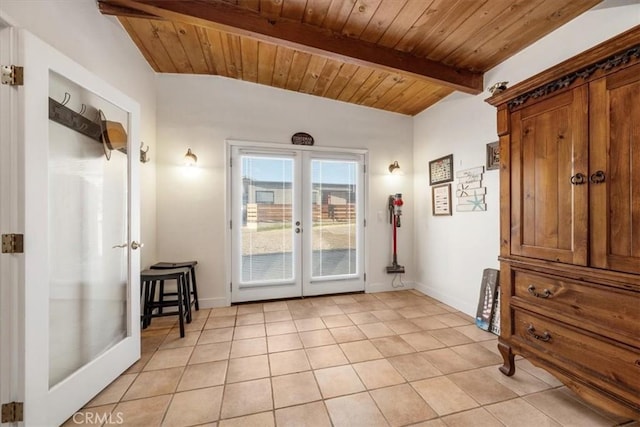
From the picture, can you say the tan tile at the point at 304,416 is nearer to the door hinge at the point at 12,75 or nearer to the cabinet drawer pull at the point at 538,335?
the cabinet drawer pull at the point at 538,335

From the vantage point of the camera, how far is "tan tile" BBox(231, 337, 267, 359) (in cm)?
213

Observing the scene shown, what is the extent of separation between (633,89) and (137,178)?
307 centimetres

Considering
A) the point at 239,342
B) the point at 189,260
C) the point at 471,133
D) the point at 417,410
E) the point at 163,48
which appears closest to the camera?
the point at 417,410

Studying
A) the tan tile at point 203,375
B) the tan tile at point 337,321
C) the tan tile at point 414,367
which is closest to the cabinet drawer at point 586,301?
the tan tile at point 414,367

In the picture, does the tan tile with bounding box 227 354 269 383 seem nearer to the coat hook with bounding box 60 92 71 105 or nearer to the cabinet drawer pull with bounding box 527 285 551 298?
the cabinet drawer pull with bounding box 527 285 551 298

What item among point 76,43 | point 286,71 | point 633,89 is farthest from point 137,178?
point 633,89

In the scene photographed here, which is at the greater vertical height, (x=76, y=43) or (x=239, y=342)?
(x=76, y=43)

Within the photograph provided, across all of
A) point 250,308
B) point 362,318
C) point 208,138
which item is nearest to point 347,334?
point 362,318

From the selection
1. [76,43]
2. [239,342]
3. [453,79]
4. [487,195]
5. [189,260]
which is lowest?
[239,342]

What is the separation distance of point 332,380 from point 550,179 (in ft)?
6.21

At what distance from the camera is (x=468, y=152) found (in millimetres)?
2887

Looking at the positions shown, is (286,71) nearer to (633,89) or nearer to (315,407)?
(633,89)

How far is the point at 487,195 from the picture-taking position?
2.65m

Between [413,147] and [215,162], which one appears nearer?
[215,162]
